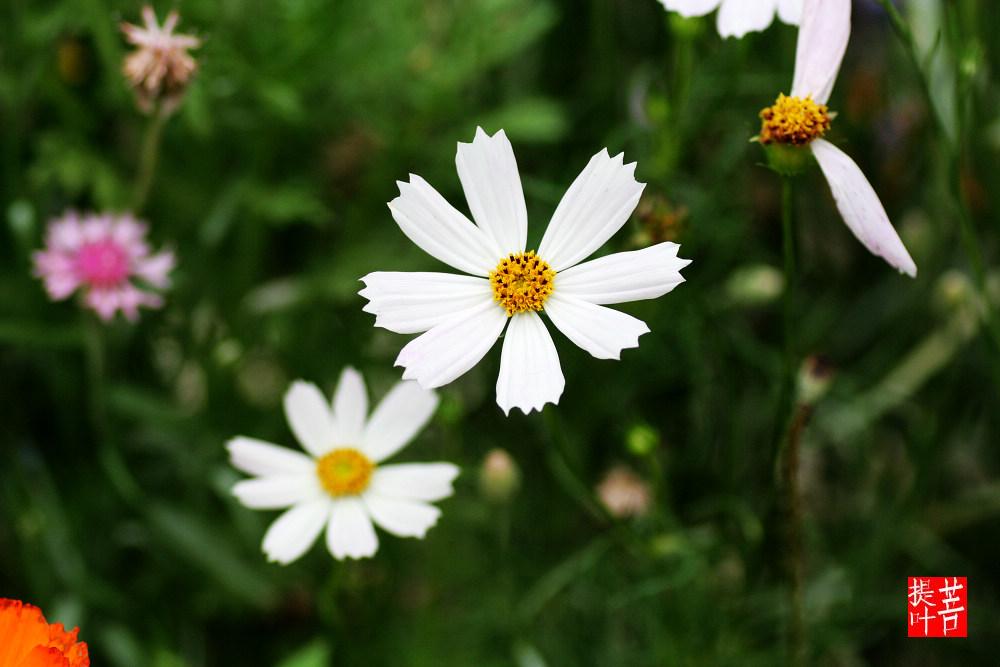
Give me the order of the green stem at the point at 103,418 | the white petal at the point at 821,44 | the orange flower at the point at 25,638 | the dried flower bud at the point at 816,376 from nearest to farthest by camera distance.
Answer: the orange flower at the point at 25,638 < the white petal at the point at 821,44 < the dried flower bud at the point at 816,376 < the green stem at the point at 103,418

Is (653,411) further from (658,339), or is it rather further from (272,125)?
(272,125)

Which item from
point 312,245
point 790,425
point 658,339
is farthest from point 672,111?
point 312,245

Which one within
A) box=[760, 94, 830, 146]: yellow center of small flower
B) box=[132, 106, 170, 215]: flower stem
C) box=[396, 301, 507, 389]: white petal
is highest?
box=[132, 106, 170, 215]: flower stem

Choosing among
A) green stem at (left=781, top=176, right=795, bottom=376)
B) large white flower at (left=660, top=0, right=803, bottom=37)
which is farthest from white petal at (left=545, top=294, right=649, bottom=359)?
large white flower at (left=660, top=0, right=803, bottom=37)

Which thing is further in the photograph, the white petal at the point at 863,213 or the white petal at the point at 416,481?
the white petal at the point at 416,481

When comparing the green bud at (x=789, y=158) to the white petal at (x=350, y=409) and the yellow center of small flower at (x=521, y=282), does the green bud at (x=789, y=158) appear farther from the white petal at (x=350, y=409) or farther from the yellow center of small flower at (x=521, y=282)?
the white petal at (x=350, y=409)

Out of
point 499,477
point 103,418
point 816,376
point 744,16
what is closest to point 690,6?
point 744,16

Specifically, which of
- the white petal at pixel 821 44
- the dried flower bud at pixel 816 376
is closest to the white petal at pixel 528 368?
the white petal at pixel 821 44

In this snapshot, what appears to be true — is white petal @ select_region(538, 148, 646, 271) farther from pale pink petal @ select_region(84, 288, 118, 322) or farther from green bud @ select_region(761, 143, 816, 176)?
pale pink petal @ select_region(84, 288, 118, 322)
